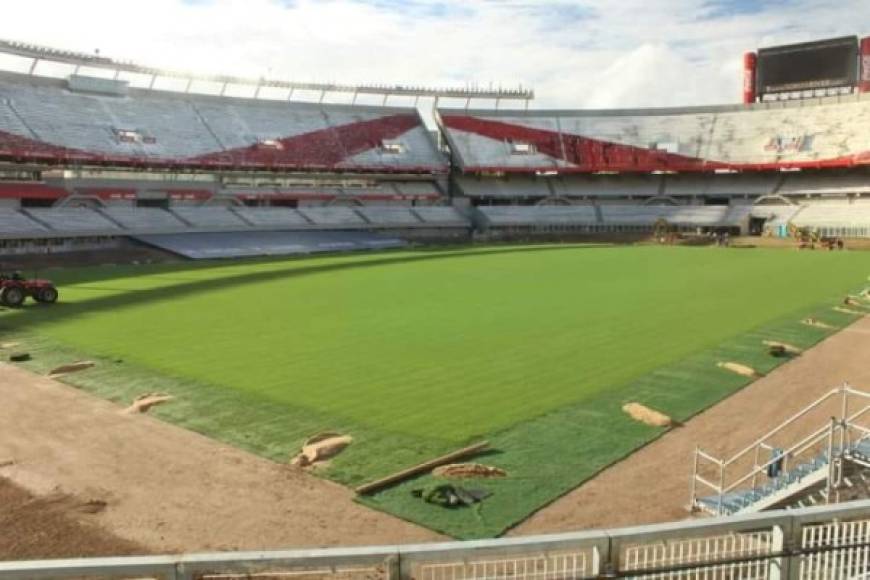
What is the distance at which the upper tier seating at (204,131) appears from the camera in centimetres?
5872

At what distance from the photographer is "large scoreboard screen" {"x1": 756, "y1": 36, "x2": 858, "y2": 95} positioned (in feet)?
251

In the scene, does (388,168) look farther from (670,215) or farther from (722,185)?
(722,185)

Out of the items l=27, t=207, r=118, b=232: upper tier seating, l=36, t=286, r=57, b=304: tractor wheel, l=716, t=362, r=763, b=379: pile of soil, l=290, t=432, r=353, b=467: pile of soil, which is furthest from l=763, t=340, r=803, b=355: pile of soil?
l=27, t=207, r=118, b=232: upper tier seating

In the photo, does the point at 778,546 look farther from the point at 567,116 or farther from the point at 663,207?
the point at 567,116

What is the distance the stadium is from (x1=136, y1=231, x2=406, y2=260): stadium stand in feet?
1.40

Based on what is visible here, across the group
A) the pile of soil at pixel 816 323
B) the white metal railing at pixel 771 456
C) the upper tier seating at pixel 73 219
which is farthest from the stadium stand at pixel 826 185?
the upper tier seating at pixel 73 219

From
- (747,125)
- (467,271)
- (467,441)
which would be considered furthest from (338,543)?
(747,125)

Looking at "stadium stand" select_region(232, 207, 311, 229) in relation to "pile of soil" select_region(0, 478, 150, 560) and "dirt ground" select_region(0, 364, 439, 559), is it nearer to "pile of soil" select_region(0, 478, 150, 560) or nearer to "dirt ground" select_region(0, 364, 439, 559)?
"dirt ground" select_region(0, 364, 439, 559)

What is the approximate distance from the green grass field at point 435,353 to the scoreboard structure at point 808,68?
147 feet

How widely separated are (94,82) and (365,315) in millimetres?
52768

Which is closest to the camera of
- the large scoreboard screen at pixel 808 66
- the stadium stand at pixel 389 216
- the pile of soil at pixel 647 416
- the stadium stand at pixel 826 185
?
the pile of soil at pixel 647 416

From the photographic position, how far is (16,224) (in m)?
50.4

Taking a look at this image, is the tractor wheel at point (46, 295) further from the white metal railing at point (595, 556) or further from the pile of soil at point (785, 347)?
Result: the white metal railing at point (595, 556)

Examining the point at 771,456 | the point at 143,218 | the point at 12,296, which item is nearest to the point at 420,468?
the point at 771,456
